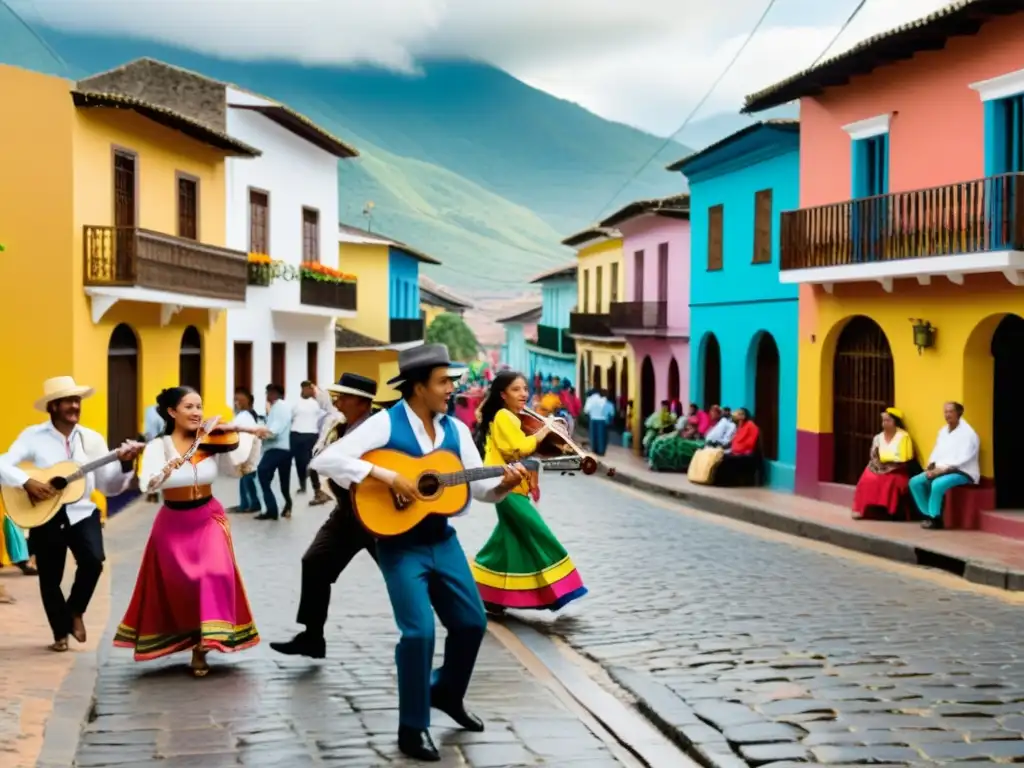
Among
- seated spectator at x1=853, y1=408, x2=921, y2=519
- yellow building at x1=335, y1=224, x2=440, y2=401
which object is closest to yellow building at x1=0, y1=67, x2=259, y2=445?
seated spectator at x1=853, y1=408, x2=921, y2=519

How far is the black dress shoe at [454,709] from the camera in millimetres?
7039

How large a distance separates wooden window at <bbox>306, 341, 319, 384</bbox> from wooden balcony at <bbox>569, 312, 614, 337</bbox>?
872 cm

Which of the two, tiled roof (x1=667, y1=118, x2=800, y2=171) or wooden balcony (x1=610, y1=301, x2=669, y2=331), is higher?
tiled roof (x1=667, y1=118, x2=800, y2=171)

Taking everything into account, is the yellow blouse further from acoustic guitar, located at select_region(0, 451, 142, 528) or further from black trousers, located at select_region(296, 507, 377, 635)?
acoustic guitar, located at select_region(0, 451, 142, 528)

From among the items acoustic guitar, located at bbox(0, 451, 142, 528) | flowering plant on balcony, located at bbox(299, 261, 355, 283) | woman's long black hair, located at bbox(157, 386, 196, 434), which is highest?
flowering plant on balcony, located at bbox(299, 261, 355, 283)

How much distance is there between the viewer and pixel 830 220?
21000mm

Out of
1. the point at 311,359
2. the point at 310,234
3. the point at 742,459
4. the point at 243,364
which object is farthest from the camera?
the point at 311,359

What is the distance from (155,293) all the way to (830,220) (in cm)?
1066

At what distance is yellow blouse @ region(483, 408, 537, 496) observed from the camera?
9836 mm

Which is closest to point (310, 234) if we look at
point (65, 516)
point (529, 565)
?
point (529, 565)

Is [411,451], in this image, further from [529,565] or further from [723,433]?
[723,433]

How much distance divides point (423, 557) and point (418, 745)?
853 millimetres

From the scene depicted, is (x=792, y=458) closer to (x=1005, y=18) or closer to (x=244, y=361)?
(x=1005, y=18)

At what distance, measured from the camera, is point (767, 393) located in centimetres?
2745
